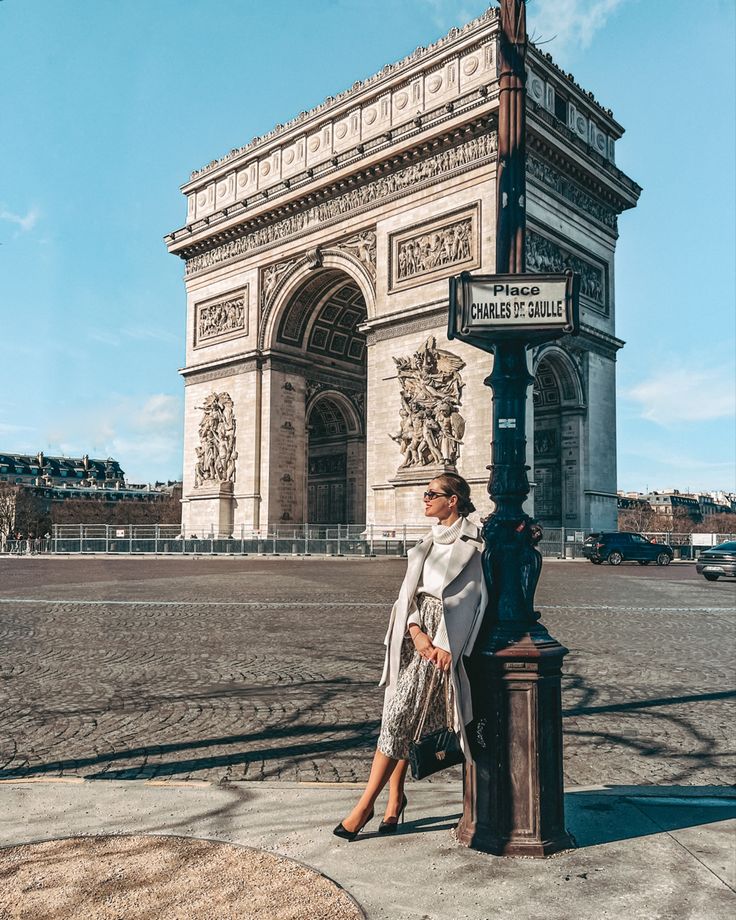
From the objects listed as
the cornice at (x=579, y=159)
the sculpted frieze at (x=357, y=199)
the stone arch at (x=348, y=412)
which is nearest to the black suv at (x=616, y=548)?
the cornice at (x=579, y=159)

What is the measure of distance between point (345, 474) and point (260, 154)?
13.8 meters

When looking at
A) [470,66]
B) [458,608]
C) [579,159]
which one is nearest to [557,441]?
[579,159]

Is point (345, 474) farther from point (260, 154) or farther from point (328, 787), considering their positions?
point (328, 787)

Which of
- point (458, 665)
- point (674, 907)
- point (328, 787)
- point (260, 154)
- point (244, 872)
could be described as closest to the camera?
point (674, 907)

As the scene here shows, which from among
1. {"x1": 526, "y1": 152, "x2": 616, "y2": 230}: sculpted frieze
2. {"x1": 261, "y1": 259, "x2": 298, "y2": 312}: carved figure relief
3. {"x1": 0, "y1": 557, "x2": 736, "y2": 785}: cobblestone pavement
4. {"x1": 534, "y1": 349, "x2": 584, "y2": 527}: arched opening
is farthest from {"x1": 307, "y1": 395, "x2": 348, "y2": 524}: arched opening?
{"x1": 0, "y1": 557, "x2": 736, "y2": 785}: cobblestone pavement

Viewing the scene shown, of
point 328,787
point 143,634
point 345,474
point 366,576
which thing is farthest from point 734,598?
point 345,474

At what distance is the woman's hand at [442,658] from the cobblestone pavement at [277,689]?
140 cm

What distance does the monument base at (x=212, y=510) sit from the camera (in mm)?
33125

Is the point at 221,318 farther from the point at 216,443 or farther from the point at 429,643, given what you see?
the point at 429,643

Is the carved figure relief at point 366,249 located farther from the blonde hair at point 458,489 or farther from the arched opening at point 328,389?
the blonde hair at point 458,489

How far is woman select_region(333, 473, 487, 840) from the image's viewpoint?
322 centimetres

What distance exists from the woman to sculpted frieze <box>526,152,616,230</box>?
24455 mm

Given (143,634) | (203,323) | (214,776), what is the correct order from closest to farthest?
(214,776) → (143,634) → (203,323)

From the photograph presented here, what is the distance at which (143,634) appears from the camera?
366 inches
